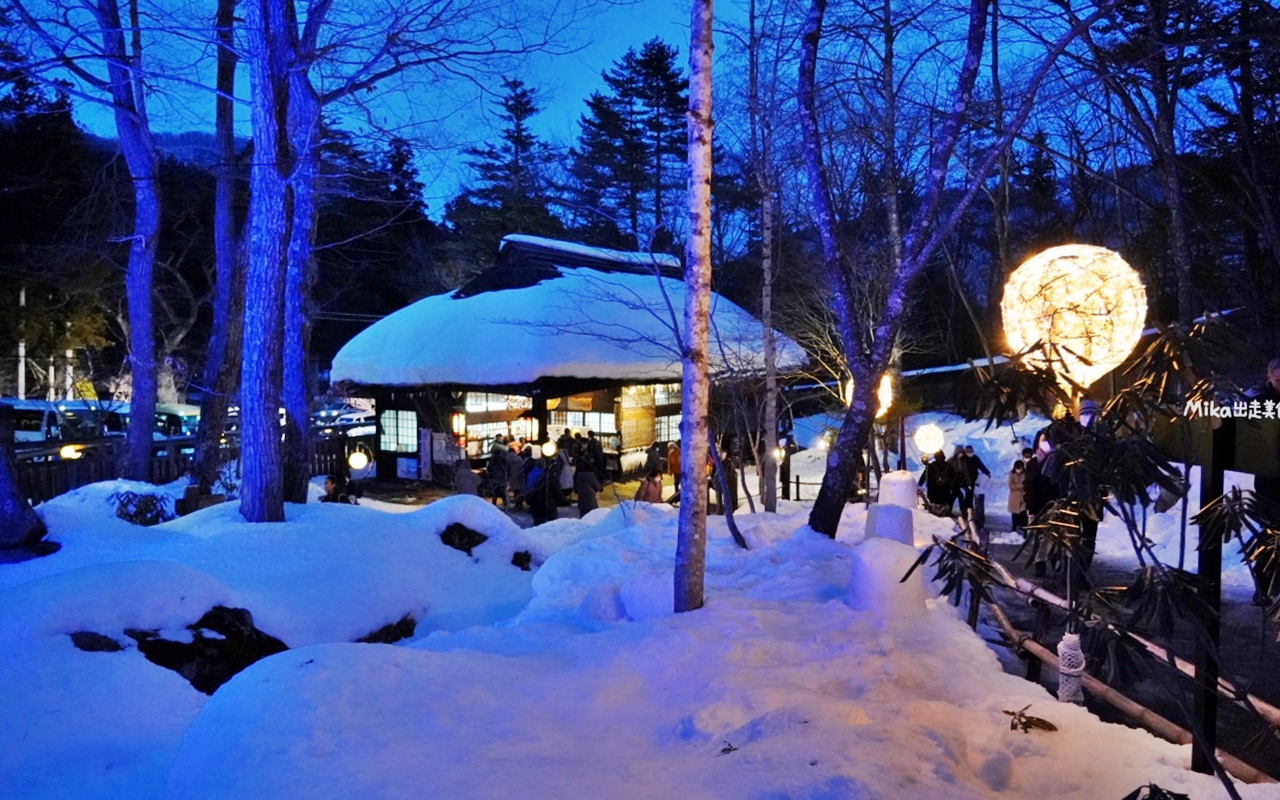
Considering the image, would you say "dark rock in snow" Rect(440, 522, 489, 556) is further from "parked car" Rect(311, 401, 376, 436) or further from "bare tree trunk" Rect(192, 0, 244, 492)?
"parked car" Rect(311, 401, 376, 436)

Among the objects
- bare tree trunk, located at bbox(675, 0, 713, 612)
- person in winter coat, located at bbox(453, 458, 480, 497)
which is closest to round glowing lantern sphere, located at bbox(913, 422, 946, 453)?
person in winter coat, located at bbox(453, 458, 480, 497)

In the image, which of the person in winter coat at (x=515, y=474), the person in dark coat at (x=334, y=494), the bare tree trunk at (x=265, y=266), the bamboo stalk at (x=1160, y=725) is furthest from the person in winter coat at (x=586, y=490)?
the bamboo stalk at (x=1160, y=725)

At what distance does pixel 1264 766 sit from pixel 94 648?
804cm

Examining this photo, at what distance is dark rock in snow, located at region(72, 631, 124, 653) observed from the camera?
6.19m

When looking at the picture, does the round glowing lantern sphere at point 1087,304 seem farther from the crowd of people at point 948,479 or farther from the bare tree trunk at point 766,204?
the crowd of people at point 948,479

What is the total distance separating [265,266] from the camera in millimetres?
10367

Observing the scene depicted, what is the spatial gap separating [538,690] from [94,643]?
12.0 feet

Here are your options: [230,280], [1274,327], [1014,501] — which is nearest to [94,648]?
[230,280]

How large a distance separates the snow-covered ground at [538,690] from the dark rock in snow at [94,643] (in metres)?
0.07

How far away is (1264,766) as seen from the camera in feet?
17.2

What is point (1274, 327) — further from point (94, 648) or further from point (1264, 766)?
point (94, 648)

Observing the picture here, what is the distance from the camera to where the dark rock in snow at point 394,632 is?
338 inches

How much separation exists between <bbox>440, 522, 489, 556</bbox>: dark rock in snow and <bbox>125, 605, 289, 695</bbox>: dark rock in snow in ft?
10.7

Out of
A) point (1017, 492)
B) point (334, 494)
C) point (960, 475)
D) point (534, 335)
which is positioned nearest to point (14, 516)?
point (334, 494)
